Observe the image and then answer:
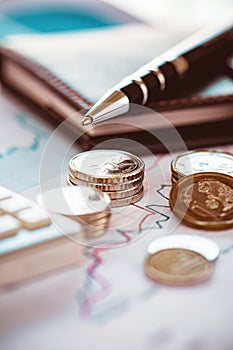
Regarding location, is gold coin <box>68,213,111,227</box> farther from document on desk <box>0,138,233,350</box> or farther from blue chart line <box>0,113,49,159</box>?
blue chart line <box>0,113,49,159</box>

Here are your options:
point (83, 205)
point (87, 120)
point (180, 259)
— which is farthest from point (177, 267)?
point (87, 120)

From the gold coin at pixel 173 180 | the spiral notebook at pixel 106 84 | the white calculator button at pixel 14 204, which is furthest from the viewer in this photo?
the spiral notebook at pixel 106 84

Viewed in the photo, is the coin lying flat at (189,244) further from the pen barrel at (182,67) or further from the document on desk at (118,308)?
the pen barrel at (182,67)

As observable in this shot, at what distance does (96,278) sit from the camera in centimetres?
57

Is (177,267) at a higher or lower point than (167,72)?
lower

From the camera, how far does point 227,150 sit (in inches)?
32.8

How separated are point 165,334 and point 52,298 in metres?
0.09

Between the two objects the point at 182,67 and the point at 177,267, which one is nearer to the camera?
the point at 177,267

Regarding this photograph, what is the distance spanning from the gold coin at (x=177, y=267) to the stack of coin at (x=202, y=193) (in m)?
0.06

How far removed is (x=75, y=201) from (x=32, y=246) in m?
0.11

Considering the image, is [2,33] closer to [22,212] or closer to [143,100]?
[143,100]

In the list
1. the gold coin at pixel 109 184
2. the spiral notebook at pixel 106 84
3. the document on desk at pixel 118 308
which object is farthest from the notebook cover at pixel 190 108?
the document on desk at pixel 118 308

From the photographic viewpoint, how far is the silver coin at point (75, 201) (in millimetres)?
639

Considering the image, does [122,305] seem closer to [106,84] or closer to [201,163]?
[201,163]
